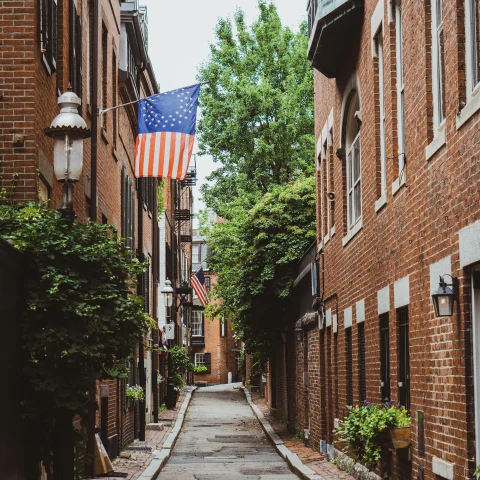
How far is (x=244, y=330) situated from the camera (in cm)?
3086

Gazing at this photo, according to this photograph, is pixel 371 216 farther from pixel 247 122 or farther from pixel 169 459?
pixel 247 122

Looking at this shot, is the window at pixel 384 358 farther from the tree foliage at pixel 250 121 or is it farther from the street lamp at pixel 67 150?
the tree foliage at pixel 250 121

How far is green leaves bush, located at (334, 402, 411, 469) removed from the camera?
1149 cm

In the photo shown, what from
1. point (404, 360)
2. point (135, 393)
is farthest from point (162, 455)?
point (404, 360)

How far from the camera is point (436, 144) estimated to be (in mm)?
9375

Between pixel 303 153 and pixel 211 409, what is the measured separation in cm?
1142

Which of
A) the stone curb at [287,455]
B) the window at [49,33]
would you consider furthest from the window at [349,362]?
the window at [49,33]

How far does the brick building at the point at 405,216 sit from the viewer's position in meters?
8.32

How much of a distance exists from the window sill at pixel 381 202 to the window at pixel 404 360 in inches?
59.3

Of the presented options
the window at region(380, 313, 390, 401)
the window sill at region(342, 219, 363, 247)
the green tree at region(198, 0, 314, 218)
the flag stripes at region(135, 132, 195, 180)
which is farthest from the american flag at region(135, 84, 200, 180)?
the green tree at region(198, 0, 314, 218)

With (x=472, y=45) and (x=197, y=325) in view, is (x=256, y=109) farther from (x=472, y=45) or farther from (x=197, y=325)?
(x=197, y=325)

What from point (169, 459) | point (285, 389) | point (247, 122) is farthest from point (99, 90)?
point (247, 122)

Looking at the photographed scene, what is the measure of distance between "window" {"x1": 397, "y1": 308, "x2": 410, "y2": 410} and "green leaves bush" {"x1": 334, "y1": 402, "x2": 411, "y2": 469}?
0.15 m

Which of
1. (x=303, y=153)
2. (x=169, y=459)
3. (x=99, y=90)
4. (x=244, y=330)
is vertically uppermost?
(x=303, y=153)
